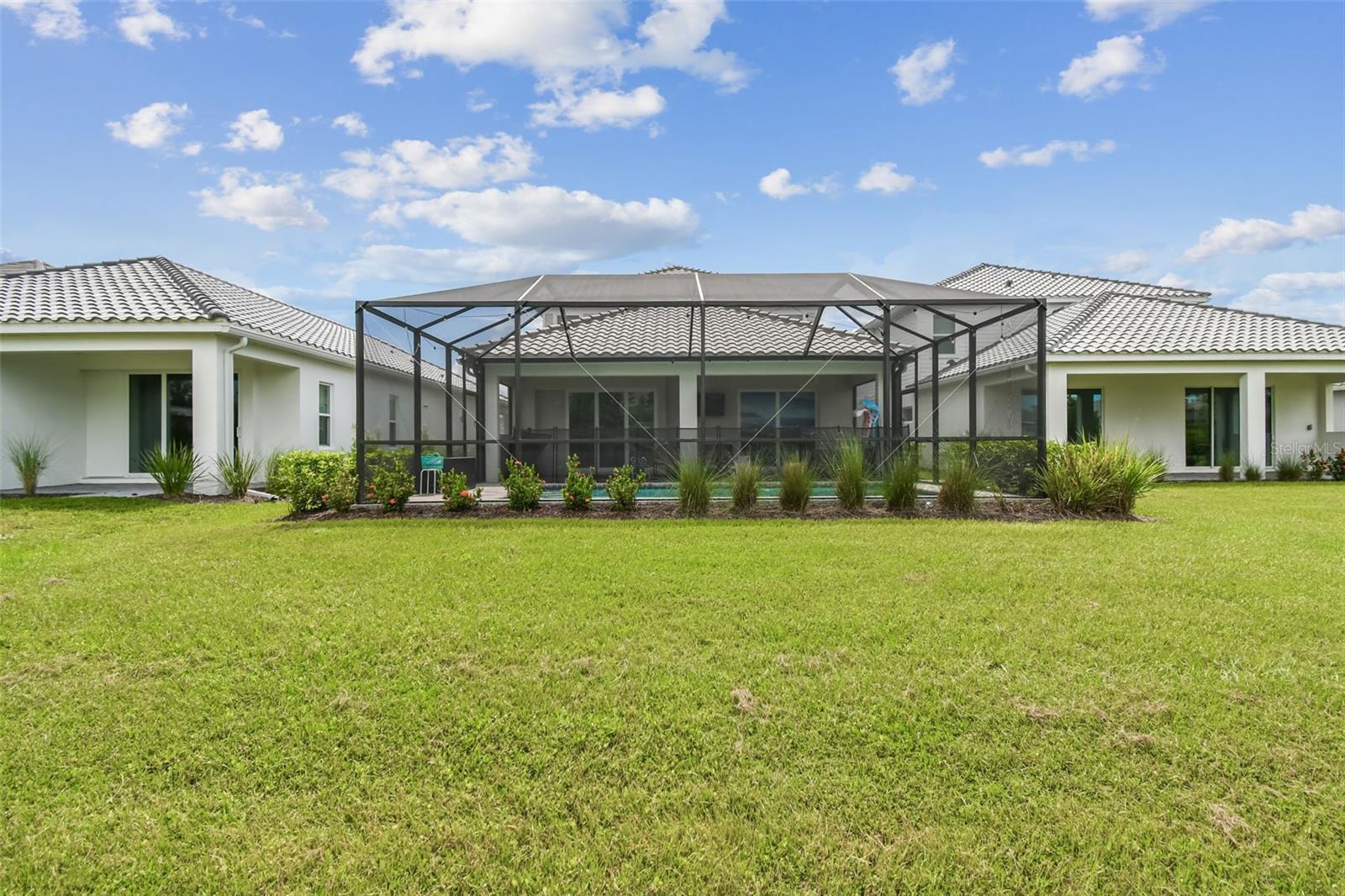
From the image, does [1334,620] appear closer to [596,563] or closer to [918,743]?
[918,743]

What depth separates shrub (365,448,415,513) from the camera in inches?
354

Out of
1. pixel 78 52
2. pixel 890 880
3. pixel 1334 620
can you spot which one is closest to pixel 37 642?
pixel 890 880

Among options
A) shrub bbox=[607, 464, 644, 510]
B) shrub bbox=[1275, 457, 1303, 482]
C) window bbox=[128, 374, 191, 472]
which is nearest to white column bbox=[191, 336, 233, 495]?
window bbox=[128, 374, 191, 472]

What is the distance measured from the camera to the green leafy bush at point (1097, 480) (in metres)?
8.65

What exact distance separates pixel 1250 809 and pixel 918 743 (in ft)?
3.62

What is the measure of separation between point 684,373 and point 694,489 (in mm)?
6499

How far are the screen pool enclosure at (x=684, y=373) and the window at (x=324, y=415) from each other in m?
2.11

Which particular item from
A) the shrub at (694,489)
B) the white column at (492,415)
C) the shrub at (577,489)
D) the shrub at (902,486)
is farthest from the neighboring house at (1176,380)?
the white column at (492,415)

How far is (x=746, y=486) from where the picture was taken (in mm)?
8875

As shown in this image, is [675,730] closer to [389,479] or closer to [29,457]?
[389,479]

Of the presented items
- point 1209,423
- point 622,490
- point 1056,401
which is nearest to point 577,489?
point 622,490

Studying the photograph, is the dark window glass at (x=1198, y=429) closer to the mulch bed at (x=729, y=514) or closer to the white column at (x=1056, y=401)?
the white column at (x=1056, y=401)

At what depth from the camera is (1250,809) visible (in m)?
2.41

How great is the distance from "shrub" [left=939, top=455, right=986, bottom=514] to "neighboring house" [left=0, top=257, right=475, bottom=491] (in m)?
7.73
